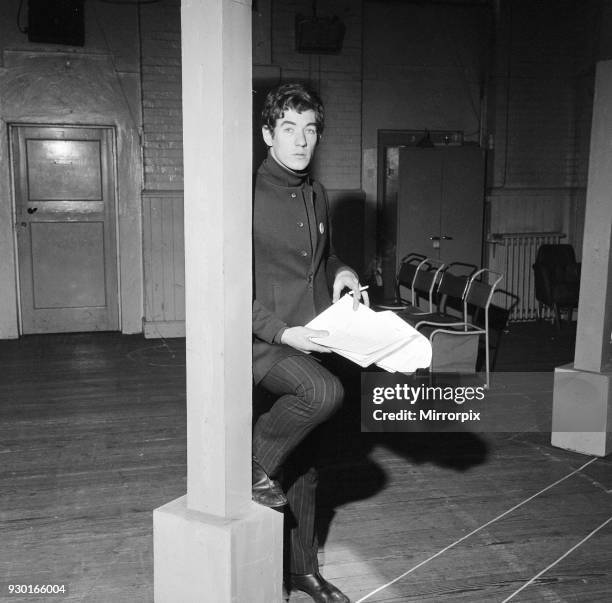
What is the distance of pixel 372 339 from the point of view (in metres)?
2.00

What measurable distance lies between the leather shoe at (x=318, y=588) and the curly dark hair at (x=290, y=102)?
1442mm

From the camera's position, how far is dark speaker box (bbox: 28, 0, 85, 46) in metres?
6.75

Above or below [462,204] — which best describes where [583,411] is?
below

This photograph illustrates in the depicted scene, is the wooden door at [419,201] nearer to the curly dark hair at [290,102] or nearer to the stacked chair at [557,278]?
the stacked chair at [557,278]

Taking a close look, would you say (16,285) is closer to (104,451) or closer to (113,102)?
(113,102)

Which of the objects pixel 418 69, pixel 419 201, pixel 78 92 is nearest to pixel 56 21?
pixel 78 92

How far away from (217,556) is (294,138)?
1.17m

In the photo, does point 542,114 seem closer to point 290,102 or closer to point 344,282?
point 344,282

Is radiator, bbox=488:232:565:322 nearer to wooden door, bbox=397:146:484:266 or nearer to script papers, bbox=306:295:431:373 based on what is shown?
wooden door, bbox=397:146:484:266

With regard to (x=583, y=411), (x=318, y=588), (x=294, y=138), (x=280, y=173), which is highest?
(x=294, y=138)

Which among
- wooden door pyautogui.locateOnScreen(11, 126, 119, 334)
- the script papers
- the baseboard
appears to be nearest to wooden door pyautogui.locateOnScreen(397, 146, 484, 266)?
the baseboard

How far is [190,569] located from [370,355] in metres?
0.72

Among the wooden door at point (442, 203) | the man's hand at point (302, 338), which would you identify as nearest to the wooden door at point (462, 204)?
the wooden door at point (442, 203)

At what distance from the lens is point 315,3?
7.47 m
